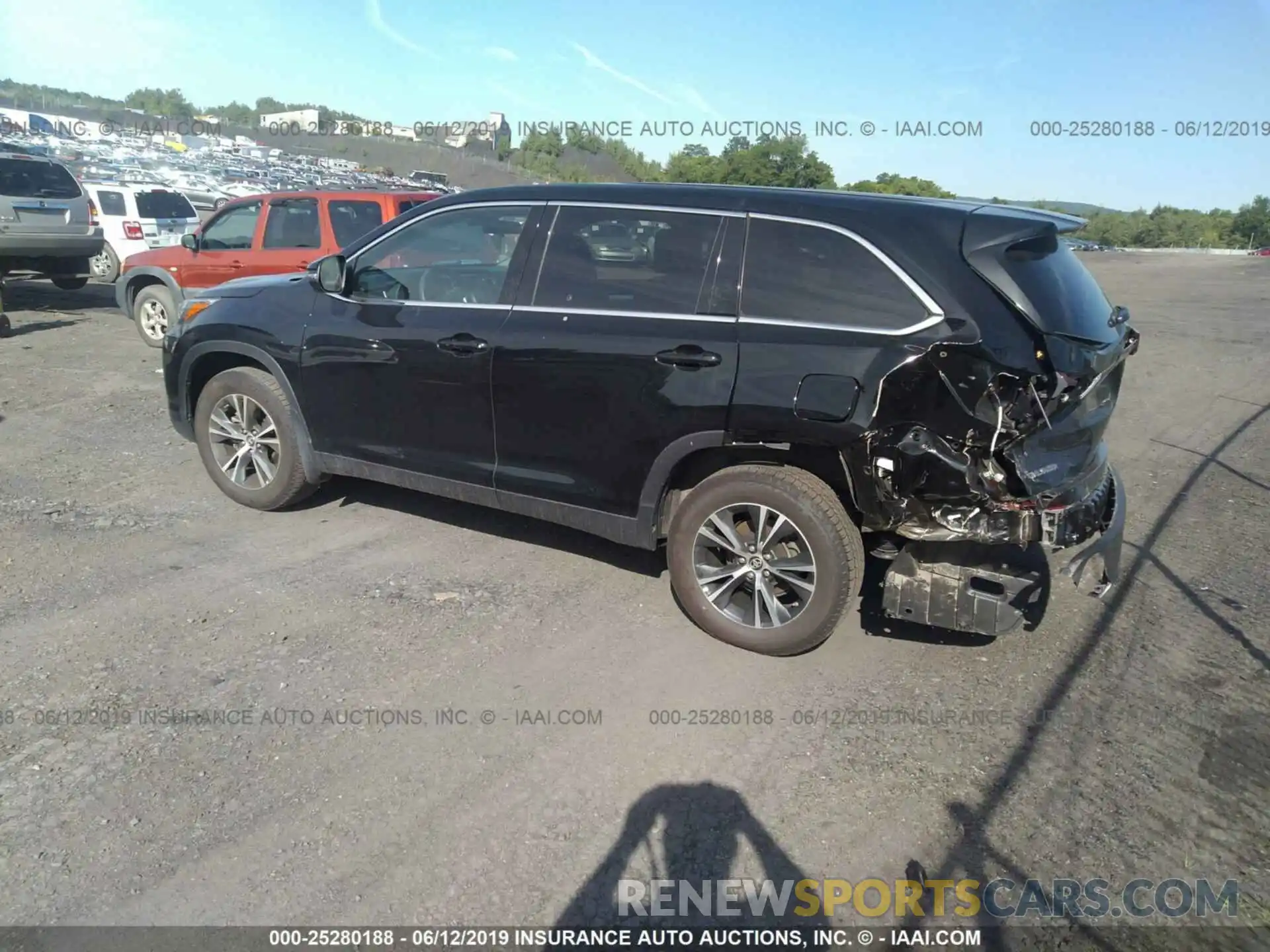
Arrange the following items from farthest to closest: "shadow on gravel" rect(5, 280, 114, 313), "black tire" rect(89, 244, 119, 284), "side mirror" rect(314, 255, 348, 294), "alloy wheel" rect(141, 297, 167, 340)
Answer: "black tire" rect(89, 244, 119, 284)
"shadow on gravel" rect(5, 280, 114, 313)
"alloy wheel" rect(141, 297, 167, 340)
"side mirror" rect(314, 255, 348, 294)

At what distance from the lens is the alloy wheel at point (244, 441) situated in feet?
18.1

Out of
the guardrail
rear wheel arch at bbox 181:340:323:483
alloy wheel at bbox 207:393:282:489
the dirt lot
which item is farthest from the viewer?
the guardrail

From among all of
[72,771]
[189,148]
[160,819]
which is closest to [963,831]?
[160,819]

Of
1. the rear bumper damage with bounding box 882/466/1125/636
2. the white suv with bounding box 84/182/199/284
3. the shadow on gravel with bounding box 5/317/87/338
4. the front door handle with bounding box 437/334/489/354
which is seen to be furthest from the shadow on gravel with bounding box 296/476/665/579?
the white suv with bounding box 84/182/199/284

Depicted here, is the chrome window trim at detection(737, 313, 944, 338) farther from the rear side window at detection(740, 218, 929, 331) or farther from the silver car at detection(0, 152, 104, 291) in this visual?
the silver car at detection(0, 152, 104, 291)

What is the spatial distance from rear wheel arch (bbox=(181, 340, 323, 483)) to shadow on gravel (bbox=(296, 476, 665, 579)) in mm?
443

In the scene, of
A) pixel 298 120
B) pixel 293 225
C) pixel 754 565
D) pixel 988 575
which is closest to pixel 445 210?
pixel 754 565

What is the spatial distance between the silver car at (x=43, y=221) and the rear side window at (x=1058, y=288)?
13.1 metres

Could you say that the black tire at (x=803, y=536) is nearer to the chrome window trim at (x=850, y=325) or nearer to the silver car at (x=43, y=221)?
the chrome window trim at (x=850, y=325)

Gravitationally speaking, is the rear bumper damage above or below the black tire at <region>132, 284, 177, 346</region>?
above

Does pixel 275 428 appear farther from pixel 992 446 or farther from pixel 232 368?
pixel 992 446

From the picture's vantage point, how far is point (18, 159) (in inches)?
496

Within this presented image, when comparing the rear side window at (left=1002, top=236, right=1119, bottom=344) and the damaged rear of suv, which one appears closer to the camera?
the damaged rear of suv

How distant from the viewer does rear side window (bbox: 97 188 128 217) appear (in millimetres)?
16222
